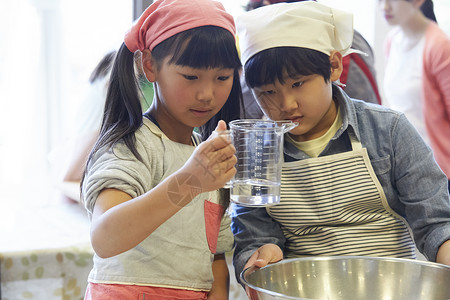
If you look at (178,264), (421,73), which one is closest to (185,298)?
(178,264)

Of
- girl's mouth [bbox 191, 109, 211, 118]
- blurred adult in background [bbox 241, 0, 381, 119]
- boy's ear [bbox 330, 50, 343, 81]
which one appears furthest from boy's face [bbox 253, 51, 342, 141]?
blurred adult in background [bbox 241, 0, 381, 119]

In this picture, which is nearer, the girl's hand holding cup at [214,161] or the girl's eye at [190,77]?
the girl's hand holding cup at [214,161]

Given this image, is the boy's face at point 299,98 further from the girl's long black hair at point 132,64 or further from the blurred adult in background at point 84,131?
the blurred adult in background at point 84,131

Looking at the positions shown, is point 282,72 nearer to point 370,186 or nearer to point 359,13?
point 370,186

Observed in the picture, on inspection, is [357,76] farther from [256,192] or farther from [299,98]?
[256,192]

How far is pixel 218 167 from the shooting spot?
2.77ft

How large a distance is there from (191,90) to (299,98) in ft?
0.64

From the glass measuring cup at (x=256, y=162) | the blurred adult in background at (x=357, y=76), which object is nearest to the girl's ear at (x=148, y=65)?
the glass measuring cup at (x=256, y=162)

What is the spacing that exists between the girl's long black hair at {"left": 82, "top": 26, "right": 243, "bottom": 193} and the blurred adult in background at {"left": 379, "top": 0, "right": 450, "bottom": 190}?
1253 mm

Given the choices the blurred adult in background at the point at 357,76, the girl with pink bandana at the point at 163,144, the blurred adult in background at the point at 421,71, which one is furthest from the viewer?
the blurred adult in background at the point at 421,71

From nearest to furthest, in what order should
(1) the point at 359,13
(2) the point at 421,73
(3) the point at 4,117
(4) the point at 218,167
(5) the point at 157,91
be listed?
(4) the point at 218,167
(5) the point at 157,91
(2) the point at 421,73
(3) the point at 4,117
(1) the point at 359,13

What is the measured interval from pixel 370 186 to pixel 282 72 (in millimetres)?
261

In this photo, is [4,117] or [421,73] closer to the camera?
[421,73]

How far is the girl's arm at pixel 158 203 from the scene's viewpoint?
837 mm
